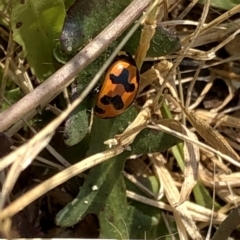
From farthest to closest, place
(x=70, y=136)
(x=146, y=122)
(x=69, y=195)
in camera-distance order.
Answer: (x=69, y=195) < (x=146, y=122) < (x=70, y=136)

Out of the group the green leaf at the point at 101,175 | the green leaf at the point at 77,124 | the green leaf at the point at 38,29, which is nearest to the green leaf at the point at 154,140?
the green leaf at the point at 101,175

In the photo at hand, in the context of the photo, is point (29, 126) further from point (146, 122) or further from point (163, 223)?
point (163, 223)

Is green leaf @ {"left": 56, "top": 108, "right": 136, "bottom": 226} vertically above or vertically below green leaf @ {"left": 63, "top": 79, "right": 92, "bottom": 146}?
below

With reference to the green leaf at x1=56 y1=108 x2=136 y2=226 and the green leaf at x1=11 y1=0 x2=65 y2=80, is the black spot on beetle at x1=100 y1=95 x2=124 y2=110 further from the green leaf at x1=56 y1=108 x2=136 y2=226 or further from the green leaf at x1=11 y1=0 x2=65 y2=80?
the green leaf at x1=11 y1=0 x2=65 y2=80

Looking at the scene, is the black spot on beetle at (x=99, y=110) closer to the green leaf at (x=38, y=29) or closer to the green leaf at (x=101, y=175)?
the green leaf at (x=101, y=175)

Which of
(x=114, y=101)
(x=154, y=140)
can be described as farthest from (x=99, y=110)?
(x=154, y=140)

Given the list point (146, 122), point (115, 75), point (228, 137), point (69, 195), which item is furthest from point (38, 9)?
point (228, 137)

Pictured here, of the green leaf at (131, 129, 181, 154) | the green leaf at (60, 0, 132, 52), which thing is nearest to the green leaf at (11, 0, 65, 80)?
the green leaf at (60, 0, 132, 52)
